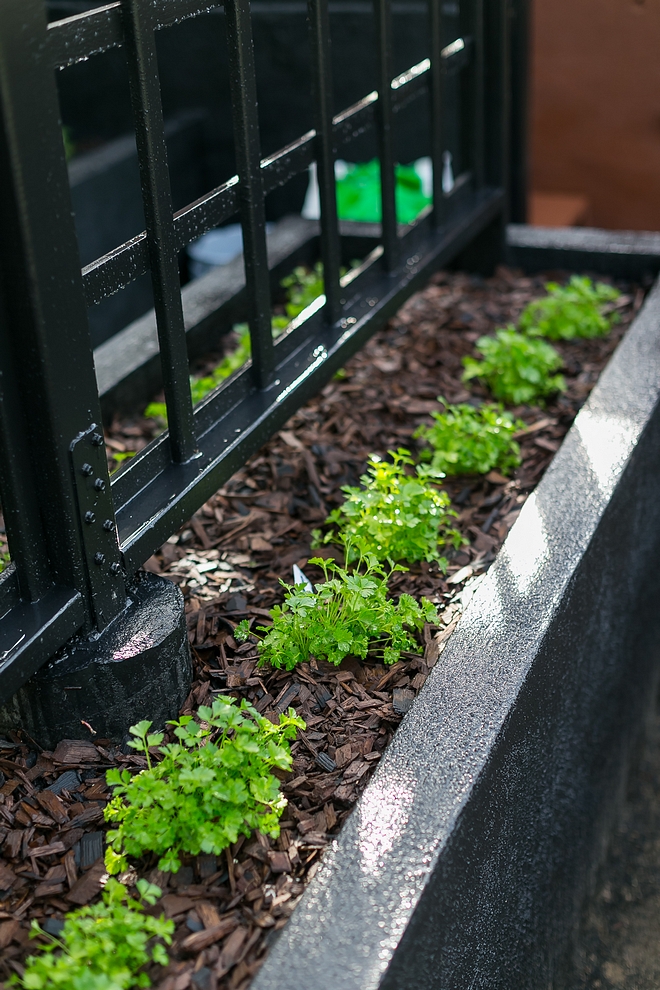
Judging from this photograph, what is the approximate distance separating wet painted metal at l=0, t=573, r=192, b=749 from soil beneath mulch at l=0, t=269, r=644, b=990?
0.15 feet

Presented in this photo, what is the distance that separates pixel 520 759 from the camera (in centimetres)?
212

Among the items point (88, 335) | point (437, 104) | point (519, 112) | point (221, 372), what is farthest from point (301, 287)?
point (88, 335)

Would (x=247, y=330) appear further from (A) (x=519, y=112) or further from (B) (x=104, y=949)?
(B) (x=104, y=949)

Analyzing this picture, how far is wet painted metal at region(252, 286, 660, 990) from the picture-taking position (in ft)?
5.34

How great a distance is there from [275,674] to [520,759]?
0.57 meters

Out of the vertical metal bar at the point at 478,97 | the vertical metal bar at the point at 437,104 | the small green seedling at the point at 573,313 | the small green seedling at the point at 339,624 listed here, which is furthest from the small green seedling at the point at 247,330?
the small green seedling at the point at 339,624

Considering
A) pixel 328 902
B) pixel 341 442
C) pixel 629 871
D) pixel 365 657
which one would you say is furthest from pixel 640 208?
pixel 328 902

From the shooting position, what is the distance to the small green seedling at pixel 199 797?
5.82 feet

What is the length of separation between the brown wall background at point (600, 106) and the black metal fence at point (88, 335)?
3.46m

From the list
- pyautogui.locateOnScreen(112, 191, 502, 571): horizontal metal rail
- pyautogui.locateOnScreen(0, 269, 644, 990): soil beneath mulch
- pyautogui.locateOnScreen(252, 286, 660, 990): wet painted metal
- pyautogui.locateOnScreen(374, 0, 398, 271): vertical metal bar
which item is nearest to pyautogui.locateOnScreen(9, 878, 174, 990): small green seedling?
pyautogui.locateOnScreen(0, 269, 644, 990): soil beneath mulch

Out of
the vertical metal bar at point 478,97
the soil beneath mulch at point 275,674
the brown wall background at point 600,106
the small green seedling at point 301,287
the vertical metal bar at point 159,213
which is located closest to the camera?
the soil beneath mulch at point 275,674

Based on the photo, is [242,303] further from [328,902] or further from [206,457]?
[328,902]

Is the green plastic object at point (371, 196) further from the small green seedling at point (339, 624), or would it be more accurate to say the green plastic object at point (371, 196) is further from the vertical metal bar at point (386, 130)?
the small green seedling at point (339, 624)

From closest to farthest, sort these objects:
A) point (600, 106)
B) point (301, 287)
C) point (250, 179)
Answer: point (250, 179) < point (301, 287) < point (600, 106)
